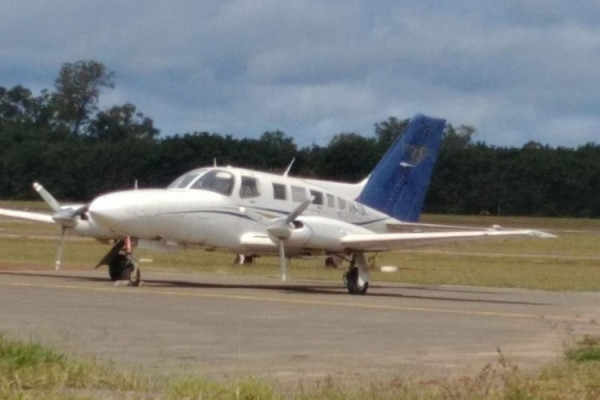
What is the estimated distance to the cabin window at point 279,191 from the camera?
29172 mm

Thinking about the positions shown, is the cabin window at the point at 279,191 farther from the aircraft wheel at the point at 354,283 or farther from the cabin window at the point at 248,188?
the aircraft wheel at the point at 354,283

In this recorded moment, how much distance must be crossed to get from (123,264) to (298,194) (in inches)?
157

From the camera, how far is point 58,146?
93.0m

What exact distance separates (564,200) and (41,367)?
94651mm

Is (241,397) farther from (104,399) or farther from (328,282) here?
(328,282)

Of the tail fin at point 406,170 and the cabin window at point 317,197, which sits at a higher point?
the tail fin at point 406,170

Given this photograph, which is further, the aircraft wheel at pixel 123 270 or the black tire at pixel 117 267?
the black tire at pixel 117 267

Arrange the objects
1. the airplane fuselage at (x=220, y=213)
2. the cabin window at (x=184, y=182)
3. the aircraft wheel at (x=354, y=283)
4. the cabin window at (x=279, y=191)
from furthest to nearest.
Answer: the cabin window at (x=279, y=191) → the cabin window at (x=184, y=182) → the aircraft wheel at (x=354, y=283) → the airplane fuselage at (x=220, y=213)

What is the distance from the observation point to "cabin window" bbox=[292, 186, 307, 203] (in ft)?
97.2

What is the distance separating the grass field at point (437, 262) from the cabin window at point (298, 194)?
2.52 m

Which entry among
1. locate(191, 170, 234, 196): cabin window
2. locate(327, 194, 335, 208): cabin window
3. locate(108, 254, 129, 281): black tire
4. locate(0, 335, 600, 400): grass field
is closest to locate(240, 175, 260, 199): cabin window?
locate(191, 170, 234, 196): cabin window

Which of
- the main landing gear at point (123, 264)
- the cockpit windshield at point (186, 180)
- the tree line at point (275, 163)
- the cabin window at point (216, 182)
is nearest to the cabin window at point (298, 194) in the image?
the cabin window at point (216, 182)

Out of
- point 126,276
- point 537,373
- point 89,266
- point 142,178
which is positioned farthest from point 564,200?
point 537,373

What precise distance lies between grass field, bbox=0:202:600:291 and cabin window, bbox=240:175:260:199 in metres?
3.13
